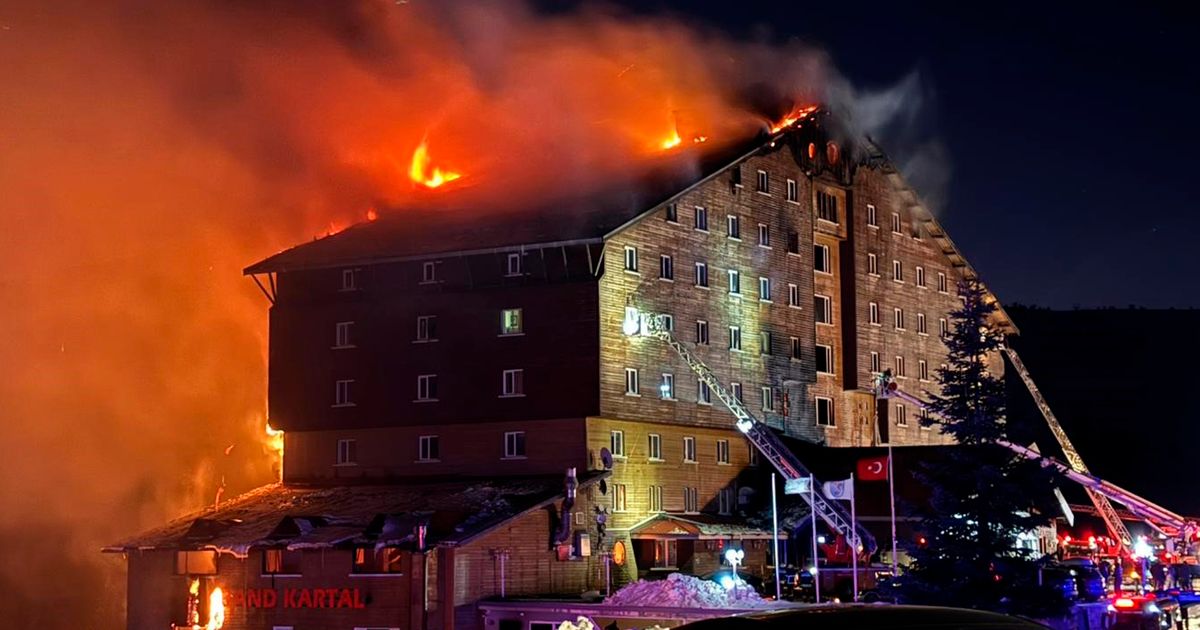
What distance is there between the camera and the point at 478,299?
6372 centimetres

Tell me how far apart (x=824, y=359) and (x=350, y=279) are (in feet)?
82.2

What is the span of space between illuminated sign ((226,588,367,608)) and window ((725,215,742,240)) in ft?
82.1

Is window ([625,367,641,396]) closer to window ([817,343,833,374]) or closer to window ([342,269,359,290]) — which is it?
window ([342,269,359,290])

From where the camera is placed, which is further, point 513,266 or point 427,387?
point 427,387

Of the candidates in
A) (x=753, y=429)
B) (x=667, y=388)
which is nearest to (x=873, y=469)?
(x=753, y=429)

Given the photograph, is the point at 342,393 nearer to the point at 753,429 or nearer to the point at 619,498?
the point at 619,498

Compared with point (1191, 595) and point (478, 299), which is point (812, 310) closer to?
point (478, 299)

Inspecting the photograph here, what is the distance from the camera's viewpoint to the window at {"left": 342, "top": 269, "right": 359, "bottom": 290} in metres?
67.5

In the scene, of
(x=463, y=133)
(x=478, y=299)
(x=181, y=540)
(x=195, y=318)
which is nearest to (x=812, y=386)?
(x=478, y=299)

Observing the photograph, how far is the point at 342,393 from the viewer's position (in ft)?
220

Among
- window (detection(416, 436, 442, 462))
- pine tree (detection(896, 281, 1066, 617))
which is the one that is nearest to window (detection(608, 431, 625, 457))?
window (detection(416, 436, 442, 462))

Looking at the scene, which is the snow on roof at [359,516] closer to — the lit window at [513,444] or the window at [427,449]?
the lit window at [513,444]

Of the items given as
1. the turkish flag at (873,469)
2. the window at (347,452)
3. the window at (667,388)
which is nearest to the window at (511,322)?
the window at (667,388)

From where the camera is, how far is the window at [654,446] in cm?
6412
